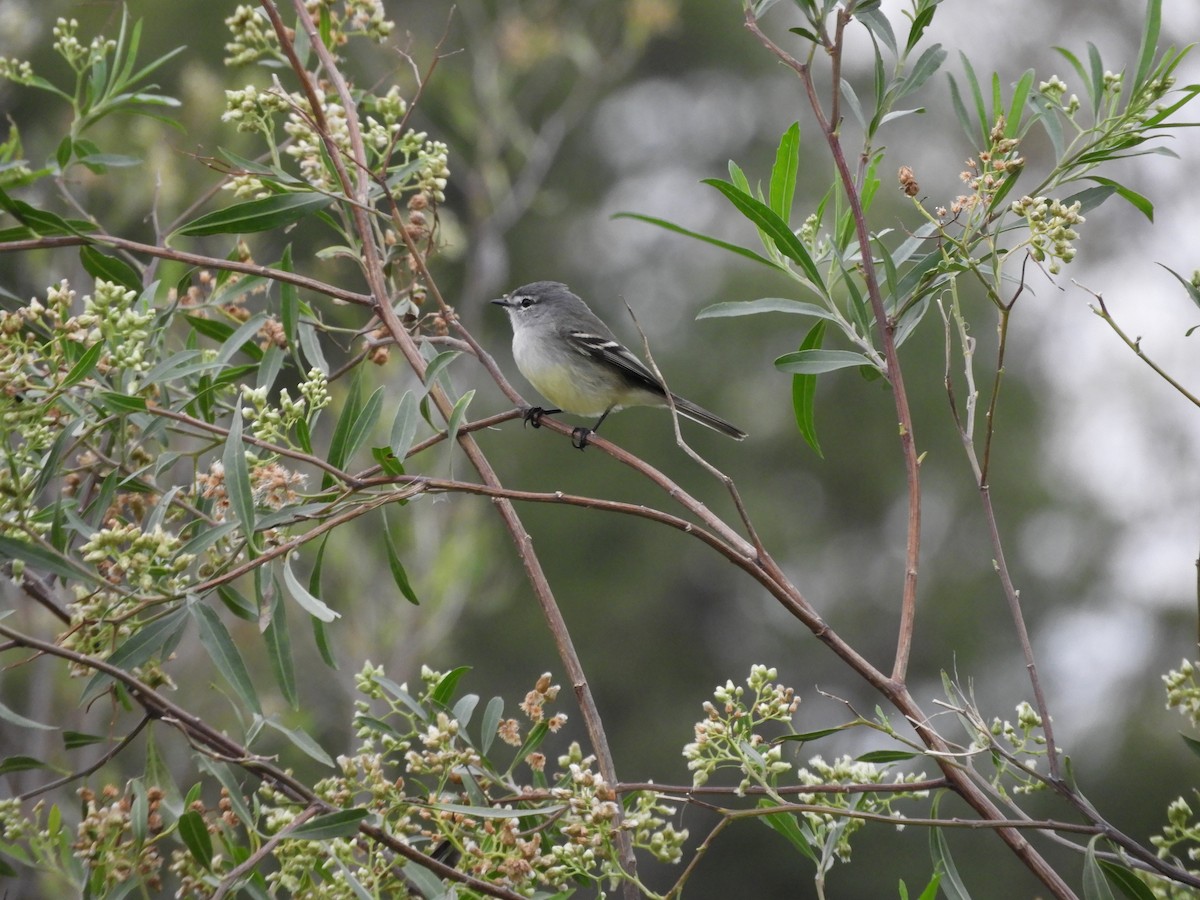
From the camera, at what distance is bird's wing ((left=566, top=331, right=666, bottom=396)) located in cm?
479

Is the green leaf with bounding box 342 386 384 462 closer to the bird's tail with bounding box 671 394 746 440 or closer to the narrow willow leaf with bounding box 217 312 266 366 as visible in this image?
the narrow willow leaf with bounding box 217 312 266 366

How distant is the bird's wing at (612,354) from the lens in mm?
4785

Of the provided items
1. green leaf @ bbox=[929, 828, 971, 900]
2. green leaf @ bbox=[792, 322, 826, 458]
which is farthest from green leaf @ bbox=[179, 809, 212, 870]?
green leaf @ bbox=[792, 322, 826, 458]

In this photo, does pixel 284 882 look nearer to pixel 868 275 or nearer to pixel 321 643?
pixel 321 643

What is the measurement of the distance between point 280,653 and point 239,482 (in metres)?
0.30

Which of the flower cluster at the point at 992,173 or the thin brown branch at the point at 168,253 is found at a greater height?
the flower cluster at the point at 992,173

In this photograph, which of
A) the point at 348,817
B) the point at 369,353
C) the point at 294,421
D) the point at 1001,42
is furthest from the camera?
the point at 1001,42

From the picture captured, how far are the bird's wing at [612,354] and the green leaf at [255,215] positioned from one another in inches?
107

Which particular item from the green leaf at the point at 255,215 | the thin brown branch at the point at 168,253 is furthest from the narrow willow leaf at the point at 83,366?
the green leaf at the point at 255,215

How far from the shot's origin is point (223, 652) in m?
1.68

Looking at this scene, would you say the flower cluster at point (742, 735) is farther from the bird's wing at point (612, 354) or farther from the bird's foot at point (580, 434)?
the bird's wing at point (612, 354)

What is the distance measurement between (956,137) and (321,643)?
23.0 m

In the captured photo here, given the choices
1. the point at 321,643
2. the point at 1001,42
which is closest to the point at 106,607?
the point at 321,643

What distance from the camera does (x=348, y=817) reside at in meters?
1.53
